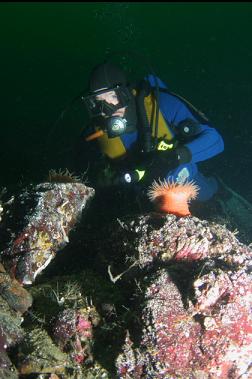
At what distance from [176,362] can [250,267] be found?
1.24m

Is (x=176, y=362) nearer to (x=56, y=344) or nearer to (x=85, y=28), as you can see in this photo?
(x=56, y=344)

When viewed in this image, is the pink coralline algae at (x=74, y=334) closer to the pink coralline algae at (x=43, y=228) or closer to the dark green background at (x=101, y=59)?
the pink coralline algae at (x=43, y=228)

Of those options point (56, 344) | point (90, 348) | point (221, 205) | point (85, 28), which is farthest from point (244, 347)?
point (85, 28)

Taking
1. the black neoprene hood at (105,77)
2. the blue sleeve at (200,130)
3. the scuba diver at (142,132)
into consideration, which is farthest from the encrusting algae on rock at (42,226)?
the blue sleeve at (200,130)

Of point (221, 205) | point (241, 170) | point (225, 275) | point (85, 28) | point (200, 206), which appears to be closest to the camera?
point (225, 275)

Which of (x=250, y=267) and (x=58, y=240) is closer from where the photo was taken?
(x=250, y=267)

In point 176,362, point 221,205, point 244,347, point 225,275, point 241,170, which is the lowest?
point 241,170

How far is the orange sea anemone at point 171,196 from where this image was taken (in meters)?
3.88

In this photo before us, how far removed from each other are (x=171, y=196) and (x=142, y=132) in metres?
1.86

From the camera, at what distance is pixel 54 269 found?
400cm

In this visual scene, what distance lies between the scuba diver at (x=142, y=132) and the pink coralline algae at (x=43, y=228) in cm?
103

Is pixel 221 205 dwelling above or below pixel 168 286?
below

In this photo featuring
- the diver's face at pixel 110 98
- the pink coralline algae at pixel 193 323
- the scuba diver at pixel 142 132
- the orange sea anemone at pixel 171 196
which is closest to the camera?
the pink coralline algae at pixel 193 323

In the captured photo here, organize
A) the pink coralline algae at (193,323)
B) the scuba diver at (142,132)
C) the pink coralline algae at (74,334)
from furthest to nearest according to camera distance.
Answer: the scuba diver at (142,132)
the pink coralline algae at (74,334)
the pink coralline algae at (193,323)
